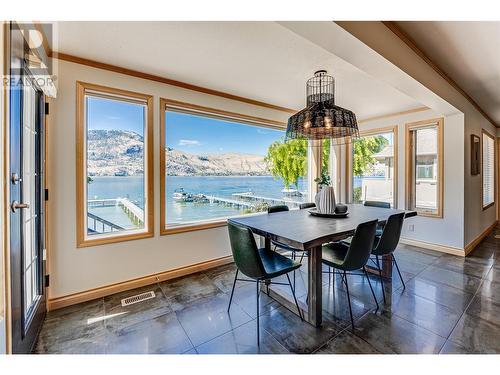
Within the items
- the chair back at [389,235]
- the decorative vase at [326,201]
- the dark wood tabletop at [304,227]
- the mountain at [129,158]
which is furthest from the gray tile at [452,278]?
the mountain at [129,158]

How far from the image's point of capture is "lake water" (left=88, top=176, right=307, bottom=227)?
8.45 ft

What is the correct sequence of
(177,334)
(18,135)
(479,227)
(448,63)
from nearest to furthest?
(18,135) → (177,334) → (448,63) → (479,227)

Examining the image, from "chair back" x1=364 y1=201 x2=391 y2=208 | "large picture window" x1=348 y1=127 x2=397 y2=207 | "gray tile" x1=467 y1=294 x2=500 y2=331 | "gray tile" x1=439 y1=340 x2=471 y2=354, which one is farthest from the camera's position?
"large picture window" x1=348 y1=127 x2=397 y2=207

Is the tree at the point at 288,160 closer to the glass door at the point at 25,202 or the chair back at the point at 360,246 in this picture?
the chair back at the point at 360,246

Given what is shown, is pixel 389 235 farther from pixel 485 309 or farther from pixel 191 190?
pixel 191 190

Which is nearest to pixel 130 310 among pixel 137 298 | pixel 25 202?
pixel 137 298

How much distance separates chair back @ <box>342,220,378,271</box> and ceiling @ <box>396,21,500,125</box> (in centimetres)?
168

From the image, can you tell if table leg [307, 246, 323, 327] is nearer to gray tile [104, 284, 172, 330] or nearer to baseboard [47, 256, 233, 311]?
gray tile [104, 284, 172, 330]

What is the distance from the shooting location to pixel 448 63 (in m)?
2.48

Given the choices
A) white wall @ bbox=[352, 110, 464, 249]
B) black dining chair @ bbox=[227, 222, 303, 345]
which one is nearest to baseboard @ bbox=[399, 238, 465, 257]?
white wall @ bbox=[352, 110, 464, 249]
